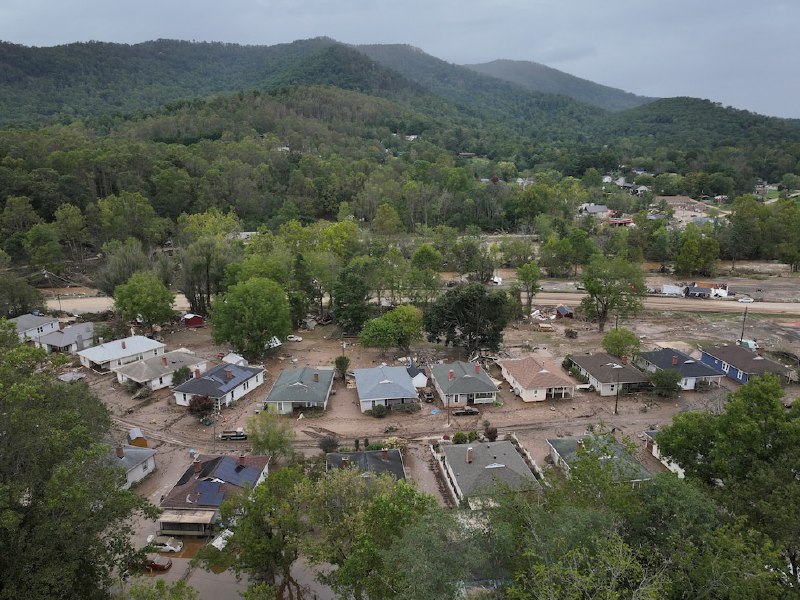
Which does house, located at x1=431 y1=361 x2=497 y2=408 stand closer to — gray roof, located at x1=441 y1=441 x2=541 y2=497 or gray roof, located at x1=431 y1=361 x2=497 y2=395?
gray roof, located at x1=431 y1=361 x2=497 y2=395

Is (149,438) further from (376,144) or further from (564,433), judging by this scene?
(376,144)

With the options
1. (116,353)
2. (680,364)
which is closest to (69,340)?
(116,353)

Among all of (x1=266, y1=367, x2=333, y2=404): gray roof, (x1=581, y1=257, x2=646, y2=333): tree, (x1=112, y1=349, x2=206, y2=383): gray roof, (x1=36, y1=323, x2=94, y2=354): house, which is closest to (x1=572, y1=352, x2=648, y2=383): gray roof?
(x1=581, y1=257, x2=646, y2=333): tree

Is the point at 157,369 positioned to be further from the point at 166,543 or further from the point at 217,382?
the point at 166,543

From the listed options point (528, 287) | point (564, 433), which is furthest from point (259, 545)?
point (528, 287)

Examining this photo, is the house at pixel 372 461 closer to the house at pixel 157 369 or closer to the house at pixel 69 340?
the house at pixel 157 369

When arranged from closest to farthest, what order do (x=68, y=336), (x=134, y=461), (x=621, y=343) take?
(x=134, y=461), (x=621, y=343), (x=68, y=336)
